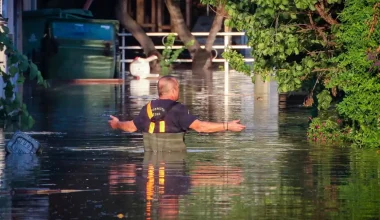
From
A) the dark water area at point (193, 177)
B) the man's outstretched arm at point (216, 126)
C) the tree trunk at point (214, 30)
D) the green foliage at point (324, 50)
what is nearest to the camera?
the dark water area at point (193, 177)

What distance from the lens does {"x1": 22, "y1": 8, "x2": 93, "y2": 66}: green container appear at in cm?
2964

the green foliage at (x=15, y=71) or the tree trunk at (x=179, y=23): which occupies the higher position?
the tree trunk at (x=179, y=23)

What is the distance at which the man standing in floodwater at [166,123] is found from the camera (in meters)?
12.1

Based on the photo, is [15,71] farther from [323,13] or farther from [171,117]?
[323,13]

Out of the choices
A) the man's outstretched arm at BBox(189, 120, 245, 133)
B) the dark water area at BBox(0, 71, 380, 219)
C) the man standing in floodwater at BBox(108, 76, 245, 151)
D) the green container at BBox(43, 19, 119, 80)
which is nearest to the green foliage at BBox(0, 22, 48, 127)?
the dark water area at BBox(0, 71, 380, 219)

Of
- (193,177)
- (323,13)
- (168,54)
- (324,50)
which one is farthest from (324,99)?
(168,54)

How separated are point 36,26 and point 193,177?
19567 mm

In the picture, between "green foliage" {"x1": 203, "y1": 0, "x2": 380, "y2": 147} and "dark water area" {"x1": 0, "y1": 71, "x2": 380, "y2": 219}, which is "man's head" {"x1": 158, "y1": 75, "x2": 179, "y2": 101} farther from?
"green foliage" {"x1": 203, "y1": 0, "x2": 380, "y2": 147}

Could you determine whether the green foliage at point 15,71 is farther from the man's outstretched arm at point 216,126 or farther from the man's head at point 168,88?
the man's outstretched arm at point 216,126

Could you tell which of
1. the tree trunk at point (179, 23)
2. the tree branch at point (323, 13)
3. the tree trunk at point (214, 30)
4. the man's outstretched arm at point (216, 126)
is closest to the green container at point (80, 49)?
the tree trunk at point (214, 30)

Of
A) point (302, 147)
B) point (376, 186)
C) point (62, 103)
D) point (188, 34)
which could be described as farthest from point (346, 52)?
point (188, 34)

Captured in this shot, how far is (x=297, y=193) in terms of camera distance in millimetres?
9938

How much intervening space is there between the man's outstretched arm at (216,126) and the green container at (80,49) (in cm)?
1773

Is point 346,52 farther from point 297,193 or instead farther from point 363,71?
point 297,193
